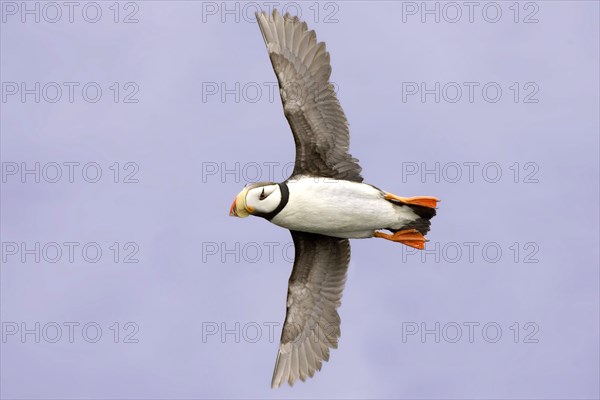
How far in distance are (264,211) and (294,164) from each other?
80 cm

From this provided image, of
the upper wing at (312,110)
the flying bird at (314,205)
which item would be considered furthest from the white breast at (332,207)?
the upper wing at (312,110)

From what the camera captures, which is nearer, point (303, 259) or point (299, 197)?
point (299, 197)

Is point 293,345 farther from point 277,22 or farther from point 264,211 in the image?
point 277,22

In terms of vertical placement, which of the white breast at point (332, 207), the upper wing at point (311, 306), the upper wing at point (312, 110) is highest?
the upper wing at point (312, 110)

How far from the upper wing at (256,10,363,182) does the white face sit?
52 cm

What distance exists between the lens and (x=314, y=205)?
52.9 ft

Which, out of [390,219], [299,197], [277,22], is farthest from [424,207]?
[277,22]

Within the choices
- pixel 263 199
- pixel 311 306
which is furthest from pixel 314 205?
pixel 311 306

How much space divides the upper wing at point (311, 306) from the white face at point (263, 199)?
1.10m

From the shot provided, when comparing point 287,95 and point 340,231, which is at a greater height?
point 287,95

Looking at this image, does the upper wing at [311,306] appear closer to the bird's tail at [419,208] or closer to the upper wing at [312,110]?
the bird's tail at [419,208]

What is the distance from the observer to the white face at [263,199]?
16.1m

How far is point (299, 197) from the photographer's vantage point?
16.1 metres

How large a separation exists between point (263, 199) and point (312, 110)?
4.38 feet
